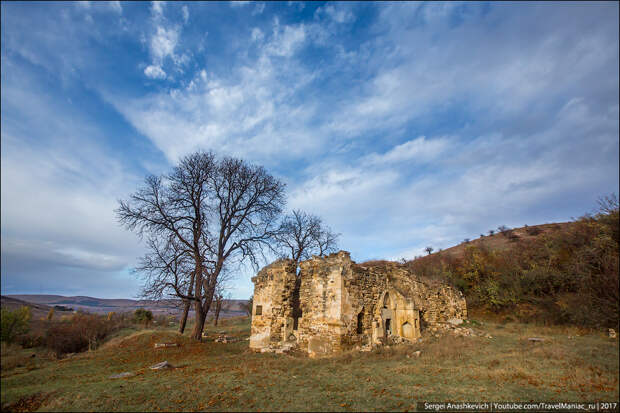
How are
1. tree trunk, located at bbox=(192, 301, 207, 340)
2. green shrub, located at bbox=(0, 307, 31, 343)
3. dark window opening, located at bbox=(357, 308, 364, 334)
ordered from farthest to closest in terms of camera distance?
green shrub, located at bbox=(0, 307, 31, 343)
tree trunk, located at bbox=(192, 301, 207, 340)
dark window opening, located at bbox=(357, 308, 364, 334)

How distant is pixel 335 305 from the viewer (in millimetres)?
12289

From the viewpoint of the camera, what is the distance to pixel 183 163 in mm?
17531

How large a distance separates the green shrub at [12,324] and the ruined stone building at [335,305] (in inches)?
817

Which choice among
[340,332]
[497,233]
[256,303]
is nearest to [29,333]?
[256,303]

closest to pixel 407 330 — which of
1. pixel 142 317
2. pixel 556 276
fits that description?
pixel 556 276

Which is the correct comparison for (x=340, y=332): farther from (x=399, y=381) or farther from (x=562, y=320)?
(x=562, y=320)

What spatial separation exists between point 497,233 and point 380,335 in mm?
40461

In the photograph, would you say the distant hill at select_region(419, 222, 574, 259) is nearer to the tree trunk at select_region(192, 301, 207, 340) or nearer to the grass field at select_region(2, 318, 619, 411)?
the grass field at select_region(2, 318, 619, 411)

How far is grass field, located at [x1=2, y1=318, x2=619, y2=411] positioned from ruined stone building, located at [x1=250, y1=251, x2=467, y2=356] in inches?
46.1

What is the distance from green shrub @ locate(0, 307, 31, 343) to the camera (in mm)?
21125

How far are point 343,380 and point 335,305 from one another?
168 inches

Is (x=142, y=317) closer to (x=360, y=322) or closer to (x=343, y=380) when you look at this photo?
(x=360, y=322)

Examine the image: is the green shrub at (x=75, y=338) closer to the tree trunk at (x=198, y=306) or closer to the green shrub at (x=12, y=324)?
the green shrub at (x=12, y=324)

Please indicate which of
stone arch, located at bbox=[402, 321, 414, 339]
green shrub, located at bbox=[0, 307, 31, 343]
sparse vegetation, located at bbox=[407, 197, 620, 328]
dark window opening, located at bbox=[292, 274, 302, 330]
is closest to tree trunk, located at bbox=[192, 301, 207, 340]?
dark window opening, located at bbox=[292, 274, 302, 330]
